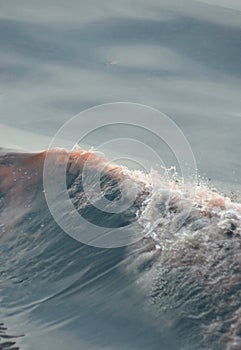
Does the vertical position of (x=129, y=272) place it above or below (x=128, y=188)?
below

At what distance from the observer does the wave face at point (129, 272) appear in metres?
4.91

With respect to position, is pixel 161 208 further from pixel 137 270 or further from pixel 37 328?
pixel 37 328

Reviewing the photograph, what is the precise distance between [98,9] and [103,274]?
590 centimetres

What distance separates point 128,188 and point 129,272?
76cm

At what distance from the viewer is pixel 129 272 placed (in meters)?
5.43

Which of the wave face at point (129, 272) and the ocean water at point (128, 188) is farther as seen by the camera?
the ocean water at point (128, 188)

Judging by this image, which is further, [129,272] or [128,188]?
[128,188]

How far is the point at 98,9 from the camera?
10.8 metres

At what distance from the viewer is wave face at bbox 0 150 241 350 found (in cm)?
491

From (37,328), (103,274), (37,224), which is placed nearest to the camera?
(37,328)

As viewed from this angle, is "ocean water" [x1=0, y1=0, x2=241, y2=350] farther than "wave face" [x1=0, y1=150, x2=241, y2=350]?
Yes

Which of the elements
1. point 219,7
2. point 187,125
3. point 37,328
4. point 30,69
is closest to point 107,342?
point 37,328

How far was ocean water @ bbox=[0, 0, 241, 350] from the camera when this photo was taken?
503 cm

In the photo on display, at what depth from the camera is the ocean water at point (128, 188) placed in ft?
16.5
